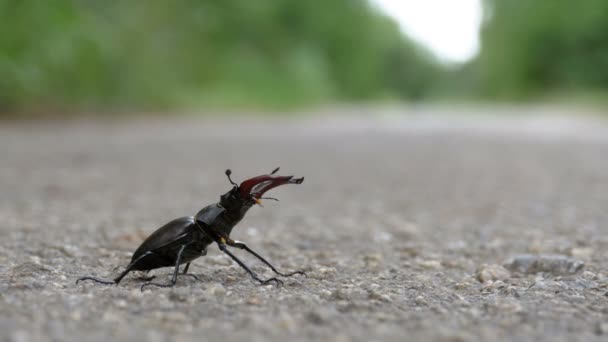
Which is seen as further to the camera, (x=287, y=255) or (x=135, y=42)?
(x=135, y=42)

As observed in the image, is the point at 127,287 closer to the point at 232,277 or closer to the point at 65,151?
the point at 232,277

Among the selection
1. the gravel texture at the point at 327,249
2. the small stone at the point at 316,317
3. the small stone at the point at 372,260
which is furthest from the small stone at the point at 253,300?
the small stone at the point at 372,260

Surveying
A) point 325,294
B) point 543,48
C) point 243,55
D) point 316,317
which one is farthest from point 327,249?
point 543,48

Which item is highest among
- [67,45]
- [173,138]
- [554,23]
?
[554,23]

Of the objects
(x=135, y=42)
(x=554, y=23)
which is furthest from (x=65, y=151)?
(x=554, y=23)

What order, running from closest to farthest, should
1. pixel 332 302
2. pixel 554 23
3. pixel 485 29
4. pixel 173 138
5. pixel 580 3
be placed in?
pixel 332 302, pixel 173 138, pixel 580 3, pixel 554 23, pixel 485 29

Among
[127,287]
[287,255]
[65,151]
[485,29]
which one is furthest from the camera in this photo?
[485,29]

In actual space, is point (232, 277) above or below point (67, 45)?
below

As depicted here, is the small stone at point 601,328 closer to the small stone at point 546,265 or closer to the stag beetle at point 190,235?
the small stone at point 546,265
